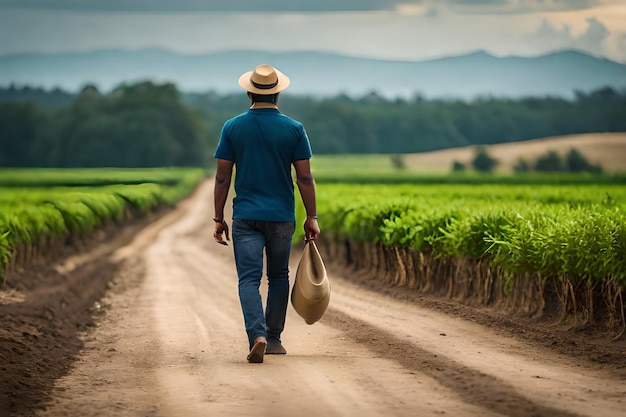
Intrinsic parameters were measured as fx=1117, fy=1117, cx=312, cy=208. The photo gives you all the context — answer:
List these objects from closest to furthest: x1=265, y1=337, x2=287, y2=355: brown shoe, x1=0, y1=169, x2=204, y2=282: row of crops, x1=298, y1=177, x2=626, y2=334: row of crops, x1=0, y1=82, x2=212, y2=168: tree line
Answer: x1=265, y1=337, x2=287, y2=355: brown shoe < x1=298, y1=177, x2=626, y2=334: row of crops < x1=0, y1=169, x2=204, y2=282: row of crops < x1=0, y1=82, x2=212, y2=168: tree line

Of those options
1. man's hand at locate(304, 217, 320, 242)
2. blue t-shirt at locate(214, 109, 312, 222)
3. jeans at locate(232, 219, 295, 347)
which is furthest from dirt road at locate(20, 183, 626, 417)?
blue t-shirt at locate(214, 109, 312, 222)

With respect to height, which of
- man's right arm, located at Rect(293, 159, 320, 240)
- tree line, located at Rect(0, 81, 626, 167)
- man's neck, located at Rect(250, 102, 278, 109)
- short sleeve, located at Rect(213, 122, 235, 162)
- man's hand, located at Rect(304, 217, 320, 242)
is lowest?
man's hand, located at Rect(304, 217, 320, 242)

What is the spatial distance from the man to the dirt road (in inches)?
30.9

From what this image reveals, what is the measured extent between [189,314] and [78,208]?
57.7ft

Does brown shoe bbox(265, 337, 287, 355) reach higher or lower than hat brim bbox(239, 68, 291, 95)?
lower

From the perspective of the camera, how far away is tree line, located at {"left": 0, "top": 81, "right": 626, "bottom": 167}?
163ft

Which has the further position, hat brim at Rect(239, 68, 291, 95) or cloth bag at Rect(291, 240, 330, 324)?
cloth bag at Rect(291, 240, 330, 324)

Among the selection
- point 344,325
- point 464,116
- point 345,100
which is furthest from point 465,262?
point 345,100

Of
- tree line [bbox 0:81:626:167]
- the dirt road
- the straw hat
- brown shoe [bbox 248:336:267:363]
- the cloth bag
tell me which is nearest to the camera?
the dirt road

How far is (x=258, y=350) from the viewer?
915 cm

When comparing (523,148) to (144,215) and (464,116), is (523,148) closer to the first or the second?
(464,116)

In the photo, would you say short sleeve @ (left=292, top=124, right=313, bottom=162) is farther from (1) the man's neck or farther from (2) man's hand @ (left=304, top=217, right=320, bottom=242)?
(2) man's hand @ (left=304, top=217, right=320, bottom=242)

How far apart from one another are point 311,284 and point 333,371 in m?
1.19

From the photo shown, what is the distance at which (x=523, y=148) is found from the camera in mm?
108438
